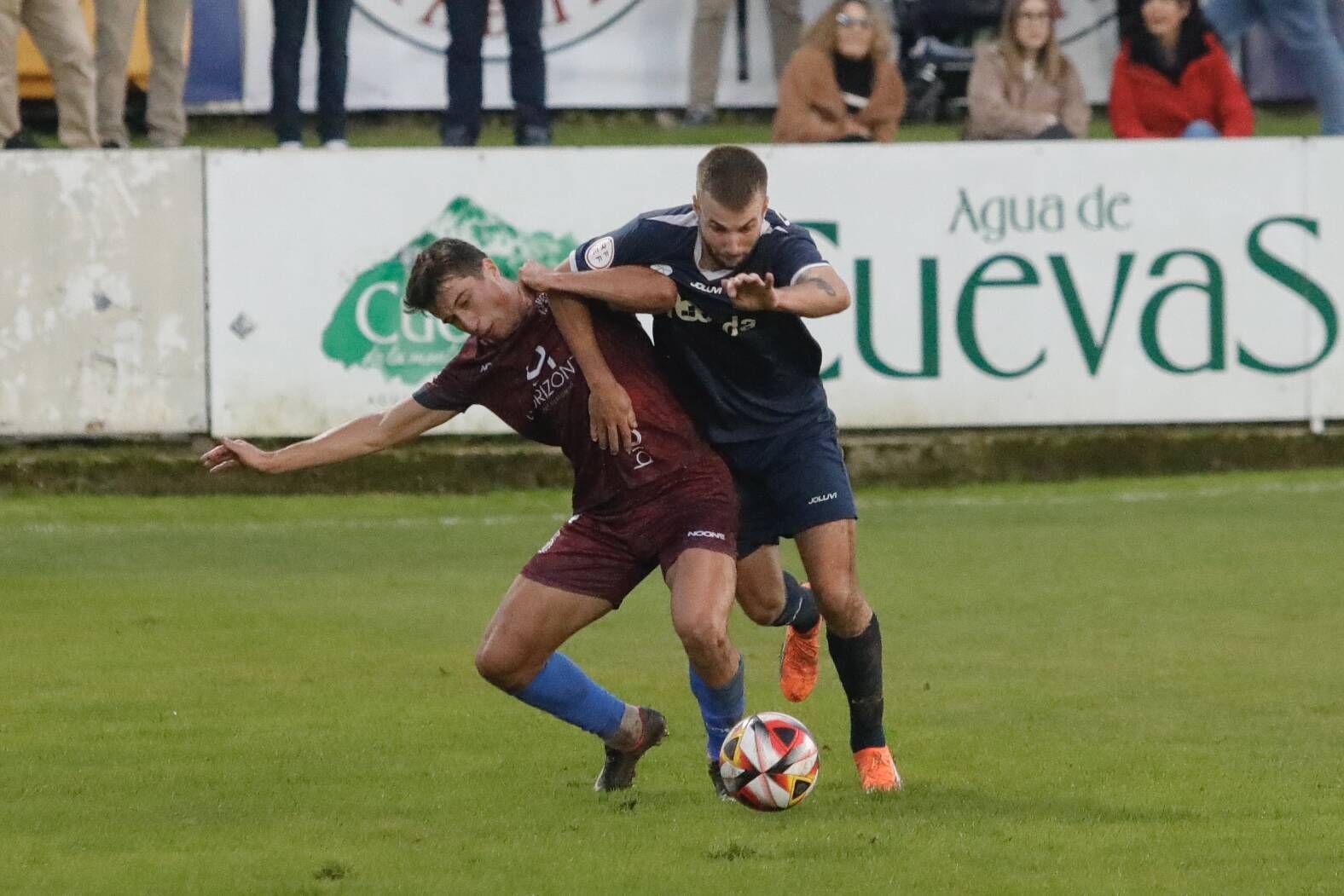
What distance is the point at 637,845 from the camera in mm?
6039

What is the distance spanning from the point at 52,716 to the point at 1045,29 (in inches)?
340

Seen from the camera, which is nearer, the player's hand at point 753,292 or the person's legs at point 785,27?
the player's hand at point 753,292

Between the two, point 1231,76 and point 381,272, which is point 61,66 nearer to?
point 381,272

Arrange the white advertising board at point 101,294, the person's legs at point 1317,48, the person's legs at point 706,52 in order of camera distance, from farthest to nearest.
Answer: the person's legs at point 706,52, the person's legs at point 1317,48, the white advertising board at point 101,294

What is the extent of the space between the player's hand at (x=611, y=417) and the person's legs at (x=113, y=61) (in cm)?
857

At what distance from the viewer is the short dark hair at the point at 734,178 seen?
624 cm

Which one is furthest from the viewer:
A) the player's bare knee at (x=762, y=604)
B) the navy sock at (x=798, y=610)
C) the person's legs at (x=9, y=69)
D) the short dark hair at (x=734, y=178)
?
the person's legs at (x=9, y=69)

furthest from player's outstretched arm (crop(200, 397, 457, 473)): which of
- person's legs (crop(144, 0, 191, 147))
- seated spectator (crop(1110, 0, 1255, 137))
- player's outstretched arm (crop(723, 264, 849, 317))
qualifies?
seated spectator (crop(1110, 0, 1255, 137))

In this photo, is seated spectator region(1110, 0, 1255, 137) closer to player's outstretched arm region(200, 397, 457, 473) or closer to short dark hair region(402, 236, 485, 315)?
→ player's outstretched arm region(200, 397, 457, 473)

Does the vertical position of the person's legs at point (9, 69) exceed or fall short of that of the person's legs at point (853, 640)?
it exceeds it

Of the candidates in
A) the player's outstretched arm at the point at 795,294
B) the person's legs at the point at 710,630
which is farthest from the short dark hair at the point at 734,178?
the person's legs at the point at 710,630

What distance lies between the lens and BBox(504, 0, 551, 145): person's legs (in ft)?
49.1

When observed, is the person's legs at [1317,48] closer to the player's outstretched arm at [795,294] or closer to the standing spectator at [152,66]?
the standing spectator at [152,66]

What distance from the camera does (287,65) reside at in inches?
576
